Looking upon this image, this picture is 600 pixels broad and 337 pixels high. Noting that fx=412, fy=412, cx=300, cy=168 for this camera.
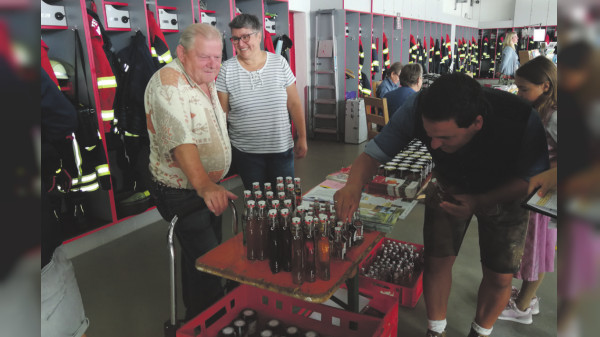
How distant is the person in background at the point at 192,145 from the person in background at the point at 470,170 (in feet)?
2.17

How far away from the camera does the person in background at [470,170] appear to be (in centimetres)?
167

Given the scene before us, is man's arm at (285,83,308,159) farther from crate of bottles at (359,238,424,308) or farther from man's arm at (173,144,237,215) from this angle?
man's arm at (173,144,237,215)

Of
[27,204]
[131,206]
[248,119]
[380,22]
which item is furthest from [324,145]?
[27,204]

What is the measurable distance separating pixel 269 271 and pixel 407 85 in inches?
134

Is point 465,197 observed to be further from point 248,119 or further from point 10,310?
point 10,310

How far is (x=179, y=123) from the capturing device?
186cm

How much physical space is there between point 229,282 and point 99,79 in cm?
241

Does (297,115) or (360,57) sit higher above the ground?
(360,57)

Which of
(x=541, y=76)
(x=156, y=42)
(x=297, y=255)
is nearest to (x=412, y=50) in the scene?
(x=156, y=42)

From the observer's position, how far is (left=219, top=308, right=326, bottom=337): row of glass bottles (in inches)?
71.5

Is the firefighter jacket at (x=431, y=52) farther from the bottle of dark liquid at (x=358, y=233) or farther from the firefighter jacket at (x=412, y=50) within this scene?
the bottle of dark liquid at (x=358, y=233)

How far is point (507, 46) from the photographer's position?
26.7 feet

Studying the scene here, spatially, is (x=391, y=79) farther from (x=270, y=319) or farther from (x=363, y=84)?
(x=270, y=319)

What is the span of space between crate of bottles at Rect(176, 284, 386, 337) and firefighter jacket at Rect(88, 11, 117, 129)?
7.78 feet
